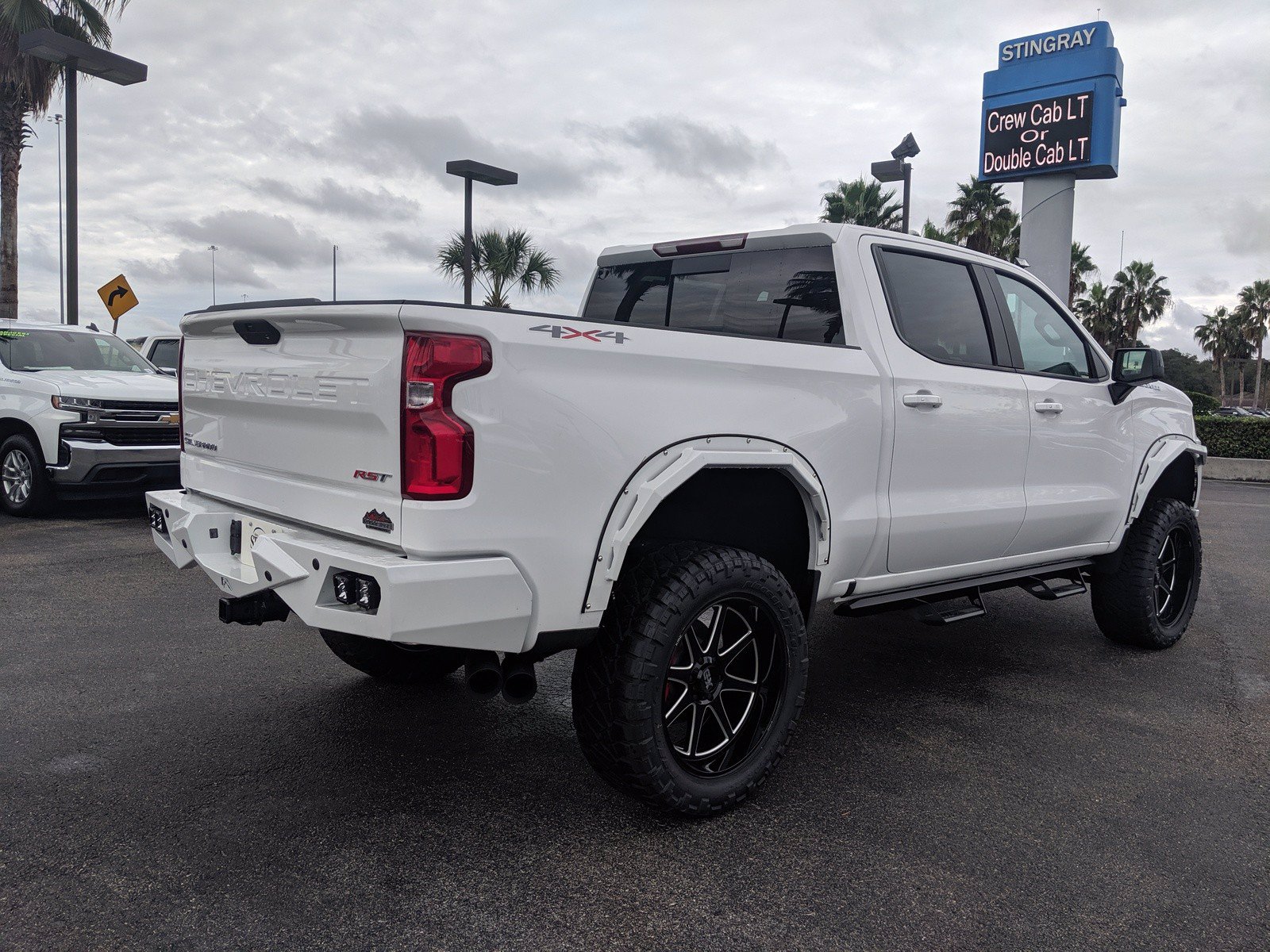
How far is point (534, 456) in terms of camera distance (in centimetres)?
270

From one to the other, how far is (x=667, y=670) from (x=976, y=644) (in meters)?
3.13

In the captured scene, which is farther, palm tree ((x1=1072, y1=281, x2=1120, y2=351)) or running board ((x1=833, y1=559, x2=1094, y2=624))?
palm tree ((x1=1072, y1=281, x2=1120, y2=351))

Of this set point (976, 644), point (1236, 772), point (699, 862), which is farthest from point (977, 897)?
point (976, 644)

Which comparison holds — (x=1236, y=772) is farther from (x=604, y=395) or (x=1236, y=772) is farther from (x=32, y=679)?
(x=32, y=679)

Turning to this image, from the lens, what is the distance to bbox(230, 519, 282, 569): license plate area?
307cm

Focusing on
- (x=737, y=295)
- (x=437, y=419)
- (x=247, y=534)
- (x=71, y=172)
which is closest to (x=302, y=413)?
(x=247, y=534)

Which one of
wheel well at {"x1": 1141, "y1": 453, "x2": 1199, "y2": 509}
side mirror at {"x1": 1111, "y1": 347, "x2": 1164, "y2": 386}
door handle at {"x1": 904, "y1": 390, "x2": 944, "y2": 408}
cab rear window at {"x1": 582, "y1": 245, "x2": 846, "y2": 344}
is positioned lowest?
wheel well at {"x1": 1141, "y1": 453, "x2": 1199, "y2": 509}

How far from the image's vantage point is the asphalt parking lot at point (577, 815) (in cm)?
256

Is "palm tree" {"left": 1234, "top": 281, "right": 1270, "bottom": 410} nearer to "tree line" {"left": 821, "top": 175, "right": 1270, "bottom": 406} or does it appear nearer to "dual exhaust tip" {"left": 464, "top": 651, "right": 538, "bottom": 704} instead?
"tree line" {"left": 821, "top": 175, "right": 1270, "bottom": 406}

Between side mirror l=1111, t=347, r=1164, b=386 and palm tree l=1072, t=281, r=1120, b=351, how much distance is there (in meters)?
50.8

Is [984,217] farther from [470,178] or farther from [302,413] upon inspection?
[302,413]

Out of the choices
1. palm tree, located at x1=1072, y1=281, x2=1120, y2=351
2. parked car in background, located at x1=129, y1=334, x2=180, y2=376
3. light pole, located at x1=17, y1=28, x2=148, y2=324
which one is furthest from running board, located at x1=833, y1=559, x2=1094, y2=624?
palm tree, located at x1=1072, y1=281, x2=1120, y2=351

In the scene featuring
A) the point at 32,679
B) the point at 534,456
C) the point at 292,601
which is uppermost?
the point at 534,456

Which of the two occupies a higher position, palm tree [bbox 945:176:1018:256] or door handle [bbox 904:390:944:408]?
palm tree [bbox 945:176:1018:256]
